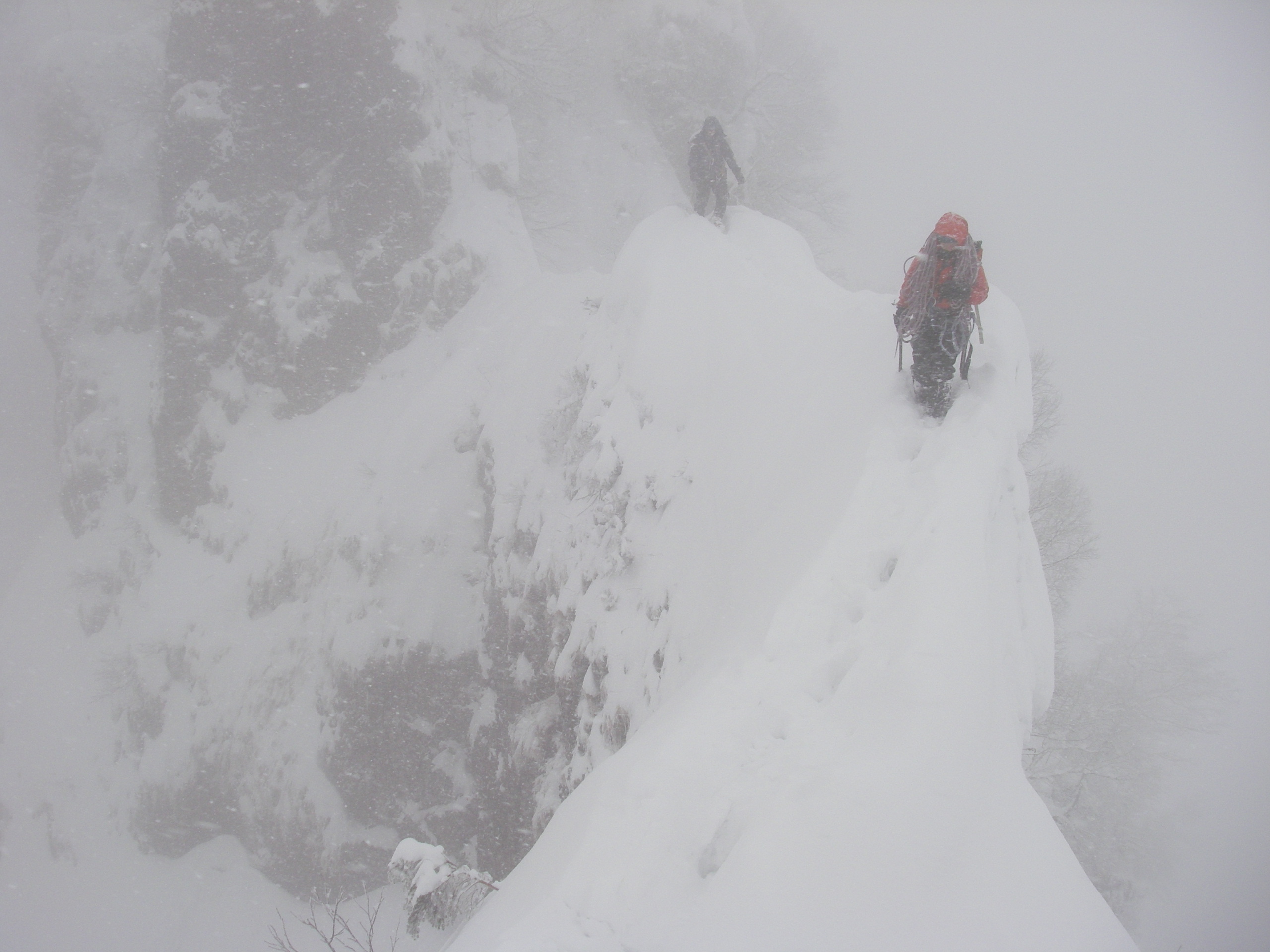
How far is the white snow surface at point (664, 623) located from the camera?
2.46 metres

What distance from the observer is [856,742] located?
2699 mm

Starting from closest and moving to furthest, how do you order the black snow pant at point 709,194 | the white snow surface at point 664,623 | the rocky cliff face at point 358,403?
the white snow surface at point 664,623, the rocky cliff face at point 358,403, the black snow pant at point 709,194

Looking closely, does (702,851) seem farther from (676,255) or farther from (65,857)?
(65,857)

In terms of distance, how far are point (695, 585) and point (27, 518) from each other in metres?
27.1

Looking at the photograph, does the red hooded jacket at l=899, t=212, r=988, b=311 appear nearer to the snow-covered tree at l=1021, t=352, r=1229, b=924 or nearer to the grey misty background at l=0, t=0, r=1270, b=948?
the grey misty background at l=0, t=0, r=1270, b=948

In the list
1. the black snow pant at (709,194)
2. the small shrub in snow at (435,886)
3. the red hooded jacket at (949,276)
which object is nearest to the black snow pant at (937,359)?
the red hooded jacket at (949,276)

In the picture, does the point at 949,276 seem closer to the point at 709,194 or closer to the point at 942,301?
the point at 942,301

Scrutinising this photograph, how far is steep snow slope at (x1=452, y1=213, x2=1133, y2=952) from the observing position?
227cm

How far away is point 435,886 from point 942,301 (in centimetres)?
524

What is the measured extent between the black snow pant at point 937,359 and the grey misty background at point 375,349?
3.14 metres

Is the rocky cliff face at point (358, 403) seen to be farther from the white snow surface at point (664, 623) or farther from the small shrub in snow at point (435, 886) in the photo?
the small shrub in snow at point (435, 886)

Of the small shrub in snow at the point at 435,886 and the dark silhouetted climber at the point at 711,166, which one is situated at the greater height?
the dark silhouetted climber at the point at 711,166

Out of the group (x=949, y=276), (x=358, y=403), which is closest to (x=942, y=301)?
(x=949, y=276)

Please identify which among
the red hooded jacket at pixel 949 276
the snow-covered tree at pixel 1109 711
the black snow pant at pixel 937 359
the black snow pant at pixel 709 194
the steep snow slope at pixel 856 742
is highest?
the black snow pant at pixel 709 194
